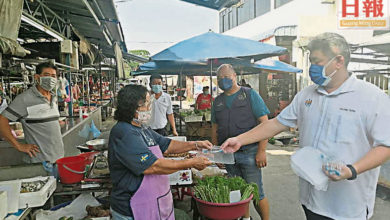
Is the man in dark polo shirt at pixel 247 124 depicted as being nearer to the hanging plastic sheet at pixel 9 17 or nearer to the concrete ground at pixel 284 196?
the concrete ground at pixel 284 196

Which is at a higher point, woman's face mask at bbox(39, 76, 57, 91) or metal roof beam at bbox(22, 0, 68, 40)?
metal roof beam at bbox(22, 0, 68, 40)

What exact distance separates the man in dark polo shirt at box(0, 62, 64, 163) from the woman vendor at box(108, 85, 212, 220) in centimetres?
183

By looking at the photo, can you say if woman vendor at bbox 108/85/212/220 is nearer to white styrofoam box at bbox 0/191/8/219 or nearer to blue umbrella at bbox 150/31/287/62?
white styrofoam box at bbox 0/191/8/219

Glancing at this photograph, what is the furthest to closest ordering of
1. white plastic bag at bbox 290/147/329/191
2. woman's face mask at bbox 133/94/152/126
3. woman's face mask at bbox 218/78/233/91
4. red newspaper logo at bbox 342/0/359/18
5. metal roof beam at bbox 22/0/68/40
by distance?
1. red newspaper logo at bbox 342/0/359/18
2. metal roof beam at bbox 22/0/68/40
3. woman's face mask at bbox 218/78/233/91
4. woman's face mask at bbox 133/94/152/126
5. white plastic bag at bbox 290/147/329/191

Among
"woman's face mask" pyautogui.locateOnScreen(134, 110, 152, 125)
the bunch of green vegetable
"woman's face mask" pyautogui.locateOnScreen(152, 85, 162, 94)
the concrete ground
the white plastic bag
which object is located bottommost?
the concrete ground

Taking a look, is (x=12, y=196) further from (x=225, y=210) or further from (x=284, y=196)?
(x=284, y=196)

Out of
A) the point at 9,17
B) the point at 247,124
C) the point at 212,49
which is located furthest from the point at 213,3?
the point at 9,17

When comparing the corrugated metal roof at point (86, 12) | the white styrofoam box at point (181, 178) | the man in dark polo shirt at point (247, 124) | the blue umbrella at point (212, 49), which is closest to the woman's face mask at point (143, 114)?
the white styrofoam box at point (181, 178)

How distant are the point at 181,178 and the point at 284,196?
110 inches

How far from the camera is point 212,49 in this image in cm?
454

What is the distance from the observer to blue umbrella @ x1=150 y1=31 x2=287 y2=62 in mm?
4438

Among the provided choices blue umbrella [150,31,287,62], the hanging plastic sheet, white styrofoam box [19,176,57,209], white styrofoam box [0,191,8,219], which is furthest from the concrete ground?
the hanging plastic sheet

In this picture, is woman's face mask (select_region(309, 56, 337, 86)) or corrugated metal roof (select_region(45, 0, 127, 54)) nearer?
woman's face mask (select_region(309, 56, 337, 86))

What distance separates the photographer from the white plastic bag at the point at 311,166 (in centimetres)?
172
